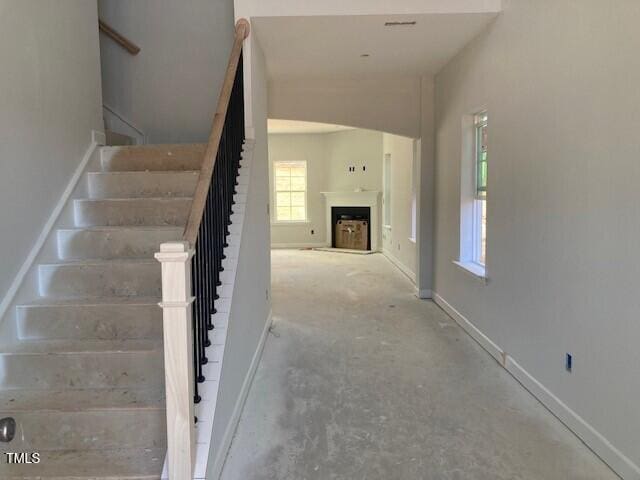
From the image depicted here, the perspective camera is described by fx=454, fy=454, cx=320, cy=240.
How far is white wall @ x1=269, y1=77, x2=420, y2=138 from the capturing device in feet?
17.4

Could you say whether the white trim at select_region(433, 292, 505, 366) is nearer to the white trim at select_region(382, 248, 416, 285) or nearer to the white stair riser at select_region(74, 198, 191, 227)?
the white trim at select_region(382, 248, 416, 285)

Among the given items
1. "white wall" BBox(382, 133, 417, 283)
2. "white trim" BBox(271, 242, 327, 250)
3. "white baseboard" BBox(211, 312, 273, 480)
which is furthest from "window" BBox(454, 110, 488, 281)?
"white trim" BBox(271, 242, 327, 250)

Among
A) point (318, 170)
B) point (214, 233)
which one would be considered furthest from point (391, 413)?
point (318, 170)

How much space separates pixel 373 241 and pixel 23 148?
318 inches

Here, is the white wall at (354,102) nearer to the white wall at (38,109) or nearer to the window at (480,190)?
the window at (480,190)

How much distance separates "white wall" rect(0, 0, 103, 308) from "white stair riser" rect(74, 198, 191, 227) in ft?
0.67

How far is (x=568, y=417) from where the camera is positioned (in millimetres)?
2451

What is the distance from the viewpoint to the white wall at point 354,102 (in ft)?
17.4

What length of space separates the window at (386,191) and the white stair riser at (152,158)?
19.8 ft

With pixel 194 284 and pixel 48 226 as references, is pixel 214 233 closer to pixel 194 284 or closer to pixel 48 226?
pixel 194 284

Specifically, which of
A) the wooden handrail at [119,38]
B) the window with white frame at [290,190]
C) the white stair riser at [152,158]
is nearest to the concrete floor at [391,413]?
the white stair riser at [152,158]

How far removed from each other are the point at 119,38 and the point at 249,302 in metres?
2.93

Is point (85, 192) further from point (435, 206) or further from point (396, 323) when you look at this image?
point (435, 206)

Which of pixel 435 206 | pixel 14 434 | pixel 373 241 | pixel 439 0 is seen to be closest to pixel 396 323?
pixel 435 206
